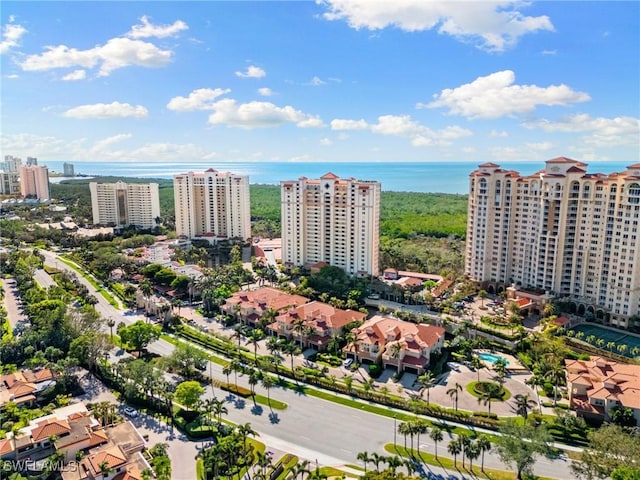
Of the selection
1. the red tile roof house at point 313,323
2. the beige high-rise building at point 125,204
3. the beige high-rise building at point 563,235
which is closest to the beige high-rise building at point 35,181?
the beige high-rise building at point 125,204

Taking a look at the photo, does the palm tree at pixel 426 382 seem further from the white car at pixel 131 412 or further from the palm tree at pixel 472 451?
the white car at pixel 131 412

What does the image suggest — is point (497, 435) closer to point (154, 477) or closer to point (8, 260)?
point (154, 477)

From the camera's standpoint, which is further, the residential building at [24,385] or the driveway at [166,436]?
the residential building at [24,385]

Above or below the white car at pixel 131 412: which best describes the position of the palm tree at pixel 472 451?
above

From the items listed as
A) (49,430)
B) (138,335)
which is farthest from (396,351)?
(49,430)

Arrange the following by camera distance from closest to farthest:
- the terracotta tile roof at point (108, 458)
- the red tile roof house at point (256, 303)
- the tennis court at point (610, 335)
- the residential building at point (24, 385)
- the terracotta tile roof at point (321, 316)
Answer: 1. the terracotta tile roof at point (108, 458)
2. the residential building at point (24, 385)
3. the terracotta tile roof at point (321, 316)
4. the tennis court at point (610, 335)
5. the red tile roof house at point (256, 303)

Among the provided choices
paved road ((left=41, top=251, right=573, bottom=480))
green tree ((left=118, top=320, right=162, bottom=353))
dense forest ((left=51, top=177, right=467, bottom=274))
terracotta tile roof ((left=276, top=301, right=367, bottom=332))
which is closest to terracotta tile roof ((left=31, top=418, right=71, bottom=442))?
paved road ((left=41, top=251, right=573, bottom=480))

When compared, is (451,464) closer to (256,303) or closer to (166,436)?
(166,436)

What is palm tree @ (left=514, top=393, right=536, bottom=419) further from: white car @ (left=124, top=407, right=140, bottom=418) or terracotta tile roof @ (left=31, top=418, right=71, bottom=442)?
terracotta tile roof @ (left=31, top=418, right=71, bottom=442)

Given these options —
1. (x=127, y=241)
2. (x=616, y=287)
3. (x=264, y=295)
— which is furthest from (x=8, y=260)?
(x=616, y=287)
